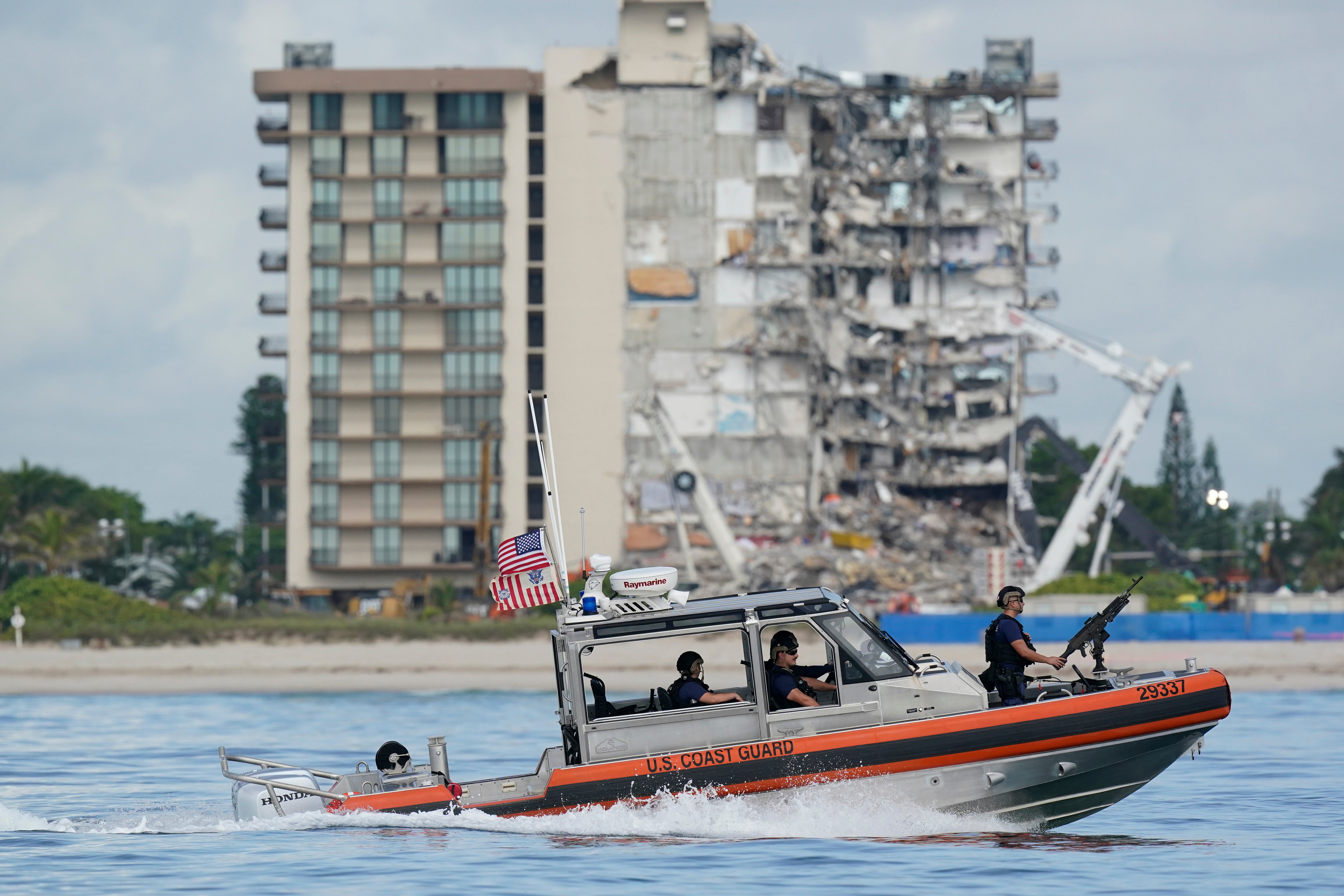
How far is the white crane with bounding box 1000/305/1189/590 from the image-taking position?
7112 cm

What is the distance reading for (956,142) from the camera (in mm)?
93000

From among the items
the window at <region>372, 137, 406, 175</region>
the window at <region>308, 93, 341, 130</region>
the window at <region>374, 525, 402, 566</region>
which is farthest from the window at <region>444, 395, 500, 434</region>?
the window at <region>308, 93, 341, 130</region>

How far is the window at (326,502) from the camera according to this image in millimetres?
81938

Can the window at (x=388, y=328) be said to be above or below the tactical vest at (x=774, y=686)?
above

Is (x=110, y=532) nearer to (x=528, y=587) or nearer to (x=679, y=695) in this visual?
(x=528, y=587)

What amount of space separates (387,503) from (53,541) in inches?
620

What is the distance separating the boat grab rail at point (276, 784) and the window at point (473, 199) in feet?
214

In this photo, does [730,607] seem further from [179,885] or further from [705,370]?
[705,370]

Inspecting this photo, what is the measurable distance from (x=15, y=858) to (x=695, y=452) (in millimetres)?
67555

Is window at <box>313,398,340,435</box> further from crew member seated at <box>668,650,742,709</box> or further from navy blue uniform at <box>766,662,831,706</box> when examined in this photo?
navy blue uniform at <box>766,662,831,706</box>

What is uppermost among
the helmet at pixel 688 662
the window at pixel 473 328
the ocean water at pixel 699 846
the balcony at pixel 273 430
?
the window at pixel 473 328

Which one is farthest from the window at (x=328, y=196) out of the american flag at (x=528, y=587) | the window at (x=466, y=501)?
the american flag at (x=528, y=587)

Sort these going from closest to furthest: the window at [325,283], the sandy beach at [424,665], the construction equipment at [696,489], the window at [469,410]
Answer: the sandy beach at [424,665], the construction equipment at [696,489], the window at [469,410], the window at [325,283]

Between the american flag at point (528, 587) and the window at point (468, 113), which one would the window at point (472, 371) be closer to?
the window at point (468, 113)
